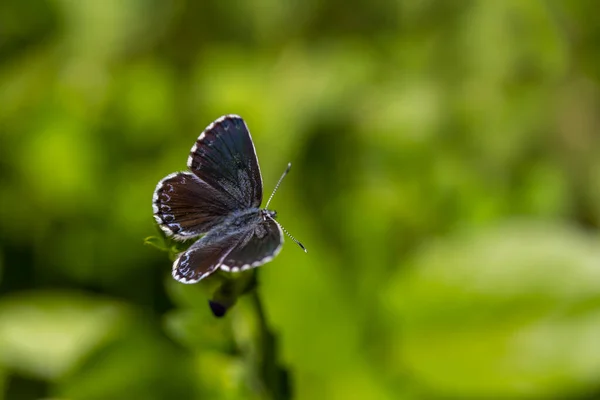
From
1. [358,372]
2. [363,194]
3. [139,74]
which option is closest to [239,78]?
[139,74]

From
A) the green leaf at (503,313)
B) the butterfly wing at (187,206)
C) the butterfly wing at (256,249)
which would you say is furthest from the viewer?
the green leaf at (503,313)

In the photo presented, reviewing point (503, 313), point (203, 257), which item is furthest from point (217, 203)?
point (503, 313)

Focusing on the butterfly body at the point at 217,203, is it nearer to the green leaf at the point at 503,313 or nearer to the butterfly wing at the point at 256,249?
the butterfly wing at the point at 256,249

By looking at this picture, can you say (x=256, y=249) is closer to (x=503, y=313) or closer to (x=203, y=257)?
(x=203, y=257)

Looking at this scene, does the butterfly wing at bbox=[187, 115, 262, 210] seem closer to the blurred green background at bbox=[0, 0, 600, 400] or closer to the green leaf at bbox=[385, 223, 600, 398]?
the blurred green background at bbox=[0, 0, 600, 400]

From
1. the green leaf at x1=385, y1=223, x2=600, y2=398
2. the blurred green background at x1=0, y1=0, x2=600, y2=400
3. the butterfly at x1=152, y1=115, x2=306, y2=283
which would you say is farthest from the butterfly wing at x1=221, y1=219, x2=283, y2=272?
the green leaf at x1=385, y1=223, x2=600, y2=398

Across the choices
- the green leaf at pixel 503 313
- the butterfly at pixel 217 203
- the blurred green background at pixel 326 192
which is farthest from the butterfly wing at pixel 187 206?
the green leaf at pixel 503 313

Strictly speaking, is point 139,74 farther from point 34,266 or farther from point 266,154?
point 34,266
